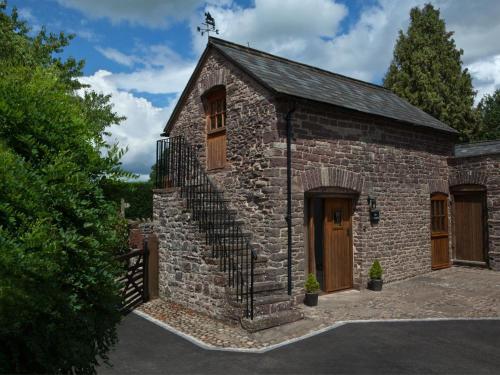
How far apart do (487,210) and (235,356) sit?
1038 cm

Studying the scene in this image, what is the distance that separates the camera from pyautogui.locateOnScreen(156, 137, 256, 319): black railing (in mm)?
7449

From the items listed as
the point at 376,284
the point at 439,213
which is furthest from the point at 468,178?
the point at 376,284

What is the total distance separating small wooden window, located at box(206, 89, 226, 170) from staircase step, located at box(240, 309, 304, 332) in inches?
173

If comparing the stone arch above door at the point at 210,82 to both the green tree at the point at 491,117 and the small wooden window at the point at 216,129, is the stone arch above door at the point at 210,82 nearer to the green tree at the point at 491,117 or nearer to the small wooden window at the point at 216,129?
the small wooden window at the point at 216,129

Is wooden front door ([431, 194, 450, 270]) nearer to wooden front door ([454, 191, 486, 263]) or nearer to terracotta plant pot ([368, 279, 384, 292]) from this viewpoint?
wooden front door ([454, 191, 486, 263])

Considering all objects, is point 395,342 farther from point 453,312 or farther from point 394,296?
point 394,296

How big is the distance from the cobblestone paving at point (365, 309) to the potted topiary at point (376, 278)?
0.18 meters

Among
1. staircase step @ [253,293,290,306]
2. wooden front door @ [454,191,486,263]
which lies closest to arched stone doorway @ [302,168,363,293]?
staircase step @ [253,293,290,306]

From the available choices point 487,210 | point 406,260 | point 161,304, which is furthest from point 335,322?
point 487,210

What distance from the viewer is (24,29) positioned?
39.2 ft

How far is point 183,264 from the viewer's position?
8.78 meters

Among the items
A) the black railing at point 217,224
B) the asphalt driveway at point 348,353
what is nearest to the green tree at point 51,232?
the asphalt driveway at point 348,353

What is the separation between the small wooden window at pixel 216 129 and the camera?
35.0 ft

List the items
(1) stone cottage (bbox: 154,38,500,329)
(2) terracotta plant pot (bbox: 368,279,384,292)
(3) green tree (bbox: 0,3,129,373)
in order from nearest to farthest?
1. (3) green tree (bbox: 0,3,129,373)
2. (1) stone cottage (bbox: 154,38,500,329)
3. (2) terracotta plant pot (bbox: 368,279,384,292)
